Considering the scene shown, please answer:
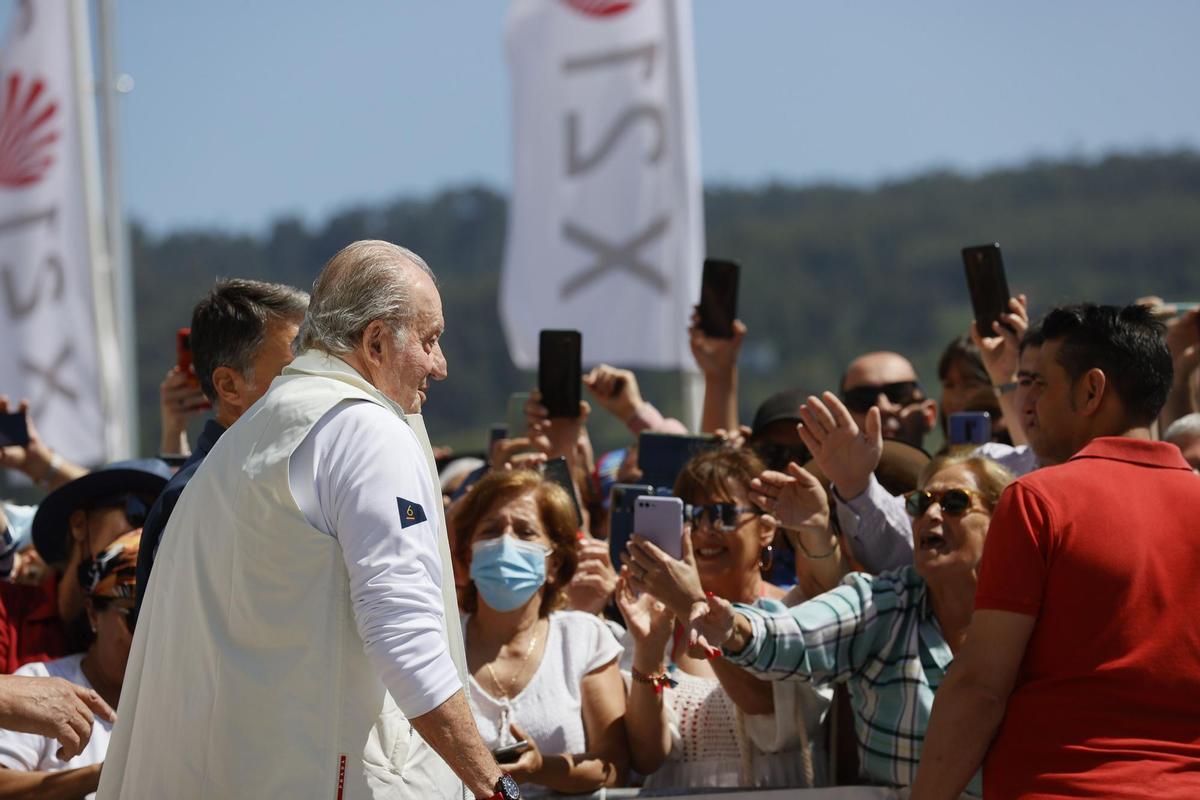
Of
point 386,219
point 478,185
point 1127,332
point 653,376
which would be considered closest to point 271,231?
point 386,219

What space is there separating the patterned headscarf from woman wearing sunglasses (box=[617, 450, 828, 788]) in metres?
1.45

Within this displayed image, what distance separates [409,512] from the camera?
3033 mm

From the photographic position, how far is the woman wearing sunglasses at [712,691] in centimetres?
439

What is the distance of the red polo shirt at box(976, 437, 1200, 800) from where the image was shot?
11.0ft

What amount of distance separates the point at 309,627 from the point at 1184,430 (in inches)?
125

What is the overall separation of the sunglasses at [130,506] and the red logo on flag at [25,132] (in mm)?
5437

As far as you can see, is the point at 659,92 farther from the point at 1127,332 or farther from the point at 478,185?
the point at 478,185

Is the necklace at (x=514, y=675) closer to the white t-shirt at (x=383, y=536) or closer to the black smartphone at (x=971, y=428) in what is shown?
the white t-shirt at (x=383, y=536)

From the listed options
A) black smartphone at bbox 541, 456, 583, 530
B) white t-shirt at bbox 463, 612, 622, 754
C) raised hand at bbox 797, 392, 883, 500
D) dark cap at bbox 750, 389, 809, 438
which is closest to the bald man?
dark cap at bbox 750, 389, 809, 438

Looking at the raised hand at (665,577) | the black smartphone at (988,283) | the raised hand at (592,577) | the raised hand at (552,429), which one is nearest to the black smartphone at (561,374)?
the raised hand at (552,429)

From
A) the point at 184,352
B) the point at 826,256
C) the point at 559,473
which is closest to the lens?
the point at 559,473

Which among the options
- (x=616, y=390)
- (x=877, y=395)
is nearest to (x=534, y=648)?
(x=616, y=390)

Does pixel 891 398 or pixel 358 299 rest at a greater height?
pixel 358 299

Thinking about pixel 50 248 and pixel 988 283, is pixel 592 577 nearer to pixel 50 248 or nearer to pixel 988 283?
pixel 988 283
